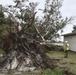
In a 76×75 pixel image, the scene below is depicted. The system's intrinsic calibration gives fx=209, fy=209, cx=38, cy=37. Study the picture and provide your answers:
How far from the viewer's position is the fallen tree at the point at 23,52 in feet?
42.8

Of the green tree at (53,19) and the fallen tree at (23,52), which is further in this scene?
the green tree at (53,19)

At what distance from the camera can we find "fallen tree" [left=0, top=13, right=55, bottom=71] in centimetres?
1303

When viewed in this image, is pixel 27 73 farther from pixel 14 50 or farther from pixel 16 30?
pixel 16 30

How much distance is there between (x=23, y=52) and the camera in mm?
13523

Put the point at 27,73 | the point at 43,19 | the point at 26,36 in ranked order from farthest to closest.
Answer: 1. the point at 43,19
2. the point at 26,36
3. the point at 27,73

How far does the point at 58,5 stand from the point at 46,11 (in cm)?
263

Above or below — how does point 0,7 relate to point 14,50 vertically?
above

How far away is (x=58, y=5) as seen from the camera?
39812mm

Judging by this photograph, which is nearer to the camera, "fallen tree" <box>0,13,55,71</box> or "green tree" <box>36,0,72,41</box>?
"fallen tree" <box>0,13,55,71</box>

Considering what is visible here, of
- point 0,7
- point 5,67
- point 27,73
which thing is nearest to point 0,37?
point 5,67

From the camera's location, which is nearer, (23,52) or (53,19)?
(23,52)

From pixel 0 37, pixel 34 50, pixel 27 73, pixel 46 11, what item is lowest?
pixel 27 73

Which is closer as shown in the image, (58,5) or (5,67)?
(5,67)

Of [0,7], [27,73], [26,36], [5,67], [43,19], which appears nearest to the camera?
[27,73]
